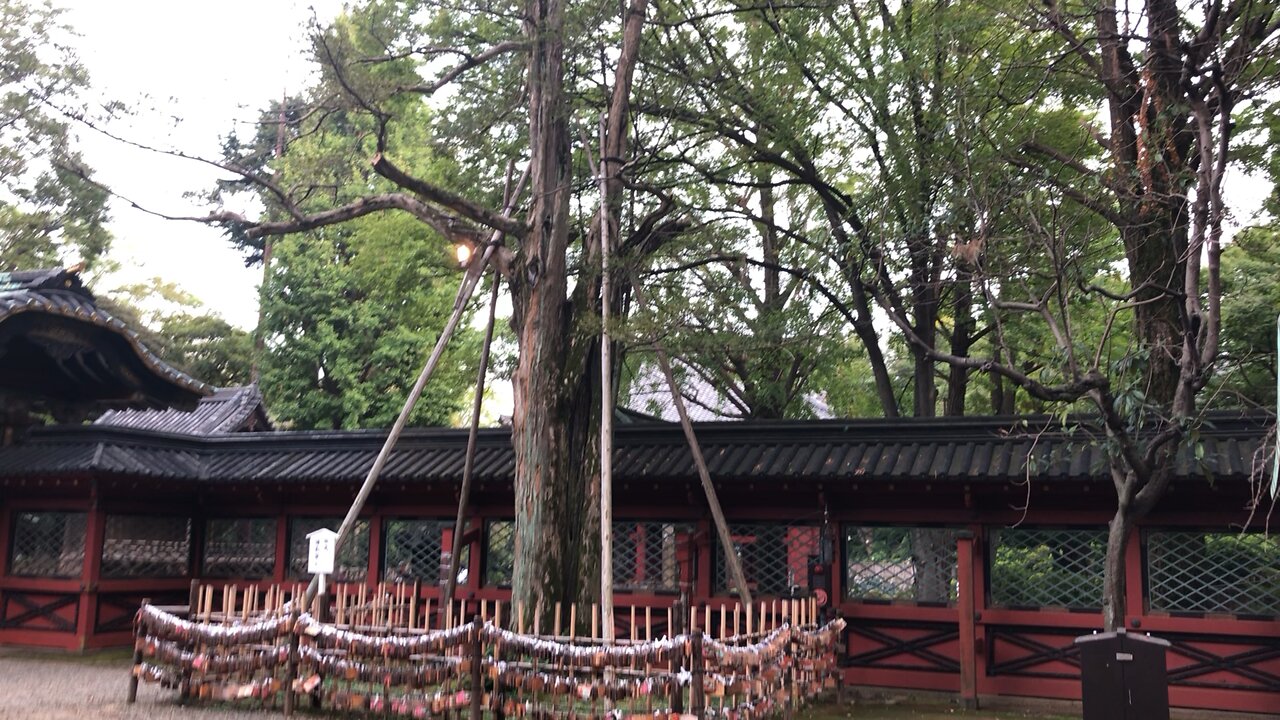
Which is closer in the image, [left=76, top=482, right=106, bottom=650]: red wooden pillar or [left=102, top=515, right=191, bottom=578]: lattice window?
[left=76, top=482, right=106, bottom=650]: red wooden pillar

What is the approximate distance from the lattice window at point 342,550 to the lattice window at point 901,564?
7.96 m

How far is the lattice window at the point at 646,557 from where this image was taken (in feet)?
47.0

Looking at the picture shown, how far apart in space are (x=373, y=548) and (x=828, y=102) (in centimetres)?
1015

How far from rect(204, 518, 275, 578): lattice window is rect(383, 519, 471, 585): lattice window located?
92.3 inches

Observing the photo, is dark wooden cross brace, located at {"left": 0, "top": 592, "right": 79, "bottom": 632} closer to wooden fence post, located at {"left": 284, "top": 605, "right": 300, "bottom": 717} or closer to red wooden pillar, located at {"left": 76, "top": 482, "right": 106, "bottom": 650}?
red wooden pillar, located at {"left": 76, "top": 482, "right": 106, "bottom": 650}

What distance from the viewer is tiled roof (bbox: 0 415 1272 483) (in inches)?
452

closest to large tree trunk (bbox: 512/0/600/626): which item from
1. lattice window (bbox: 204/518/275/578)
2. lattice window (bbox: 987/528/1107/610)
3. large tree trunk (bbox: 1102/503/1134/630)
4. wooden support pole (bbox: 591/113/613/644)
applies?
wooden support pole (bbox: 591/113/613/644)

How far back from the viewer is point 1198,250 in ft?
26.7

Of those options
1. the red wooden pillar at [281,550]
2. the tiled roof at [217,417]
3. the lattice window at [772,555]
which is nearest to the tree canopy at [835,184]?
the lattice window at [772,555]

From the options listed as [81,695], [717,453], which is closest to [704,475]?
[717,453]

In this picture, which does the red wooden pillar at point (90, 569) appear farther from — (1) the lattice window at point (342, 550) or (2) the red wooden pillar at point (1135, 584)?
(2) the red wooden pillar at point (1135, 584)

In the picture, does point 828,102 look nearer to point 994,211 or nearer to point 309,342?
point 994,211

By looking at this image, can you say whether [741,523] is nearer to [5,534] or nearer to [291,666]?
[291,666]

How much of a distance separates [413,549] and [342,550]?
142cm
